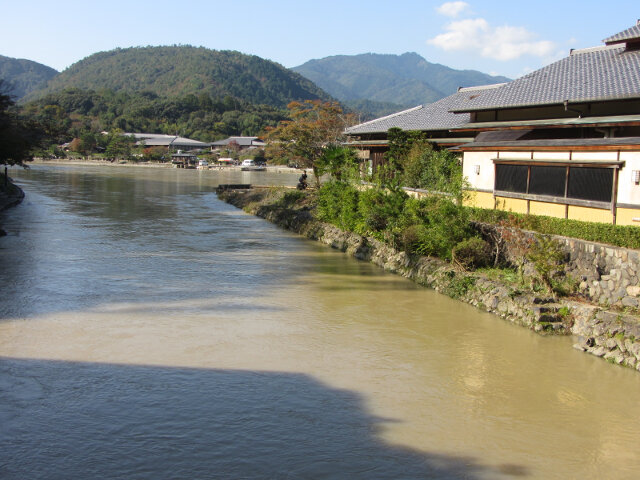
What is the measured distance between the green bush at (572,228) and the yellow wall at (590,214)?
425 millimetres

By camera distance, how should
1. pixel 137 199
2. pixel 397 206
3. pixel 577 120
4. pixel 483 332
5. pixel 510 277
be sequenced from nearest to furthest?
pixel 483 332, pixel 510 277, pixel 577 120, pixel 397 206, pixel 137 199

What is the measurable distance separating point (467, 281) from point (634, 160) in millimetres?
4022

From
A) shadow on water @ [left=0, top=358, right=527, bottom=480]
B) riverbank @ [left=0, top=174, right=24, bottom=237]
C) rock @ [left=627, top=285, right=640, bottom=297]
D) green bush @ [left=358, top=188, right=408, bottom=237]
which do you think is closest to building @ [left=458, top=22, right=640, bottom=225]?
rock @ [left=627, top=285, right=640, bottom=297]

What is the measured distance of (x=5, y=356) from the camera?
8.99 m

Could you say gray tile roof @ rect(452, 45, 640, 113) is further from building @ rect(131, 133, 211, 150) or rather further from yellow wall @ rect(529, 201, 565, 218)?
building @ rect(131, 133, 211, 150)

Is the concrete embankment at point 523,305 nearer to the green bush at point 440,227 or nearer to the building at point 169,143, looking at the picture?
the green bush at point 440,227

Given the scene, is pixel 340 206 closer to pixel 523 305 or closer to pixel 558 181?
pixel 558 181

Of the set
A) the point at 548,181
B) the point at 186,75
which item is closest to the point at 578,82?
the point at 548,181

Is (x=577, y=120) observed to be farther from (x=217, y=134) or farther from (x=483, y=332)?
(x=217, y=134)

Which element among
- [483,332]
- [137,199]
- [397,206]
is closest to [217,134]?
[137,199]

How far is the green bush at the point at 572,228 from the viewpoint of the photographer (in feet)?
35.0

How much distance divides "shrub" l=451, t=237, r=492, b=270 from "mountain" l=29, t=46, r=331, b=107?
5529 inches

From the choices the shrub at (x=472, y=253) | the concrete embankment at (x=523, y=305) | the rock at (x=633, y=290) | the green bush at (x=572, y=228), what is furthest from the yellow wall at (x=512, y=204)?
the rock at (x=633, y=290)

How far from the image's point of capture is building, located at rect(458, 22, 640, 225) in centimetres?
1170
